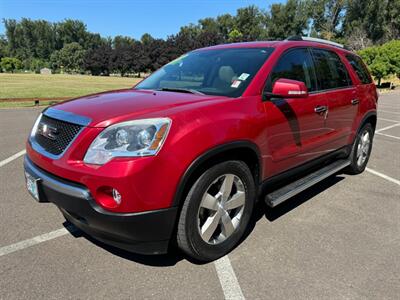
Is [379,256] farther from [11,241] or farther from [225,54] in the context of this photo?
[11,241]

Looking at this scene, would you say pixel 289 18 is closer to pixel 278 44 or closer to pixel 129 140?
pixel 278 44

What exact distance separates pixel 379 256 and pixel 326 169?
153 centimetres

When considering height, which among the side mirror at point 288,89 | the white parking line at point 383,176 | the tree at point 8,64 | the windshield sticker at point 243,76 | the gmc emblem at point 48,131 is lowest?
the tree at point 8,64

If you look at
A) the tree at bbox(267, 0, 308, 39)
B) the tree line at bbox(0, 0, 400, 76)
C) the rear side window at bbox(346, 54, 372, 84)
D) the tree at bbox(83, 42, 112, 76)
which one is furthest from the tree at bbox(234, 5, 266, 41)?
the rear side window at bbox(346, 54, 372, 84)

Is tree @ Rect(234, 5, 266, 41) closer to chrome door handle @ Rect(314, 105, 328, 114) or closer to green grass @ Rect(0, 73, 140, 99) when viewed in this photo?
green grass @ Rect(0, 73, 140, 99)

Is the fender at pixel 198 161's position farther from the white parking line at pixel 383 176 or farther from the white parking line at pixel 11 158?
the white parking line at pixel 11 158

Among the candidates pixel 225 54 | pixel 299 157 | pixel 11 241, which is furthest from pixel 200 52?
pixel 11 241

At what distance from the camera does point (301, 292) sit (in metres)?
2.66

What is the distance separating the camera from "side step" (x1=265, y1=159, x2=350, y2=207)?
3436mm

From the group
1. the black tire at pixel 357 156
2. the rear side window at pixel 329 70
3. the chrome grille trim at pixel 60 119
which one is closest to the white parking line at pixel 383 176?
the black tire at pixel 357 156

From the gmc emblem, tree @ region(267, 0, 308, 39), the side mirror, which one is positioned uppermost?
tree @ region(267, 0, 308, 39)

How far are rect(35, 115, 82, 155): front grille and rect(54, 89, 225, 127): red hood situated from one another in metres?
0.13

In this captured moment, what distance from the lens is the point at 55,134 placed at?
9.37 feet

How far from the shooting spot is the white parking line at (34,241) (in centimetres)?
319
